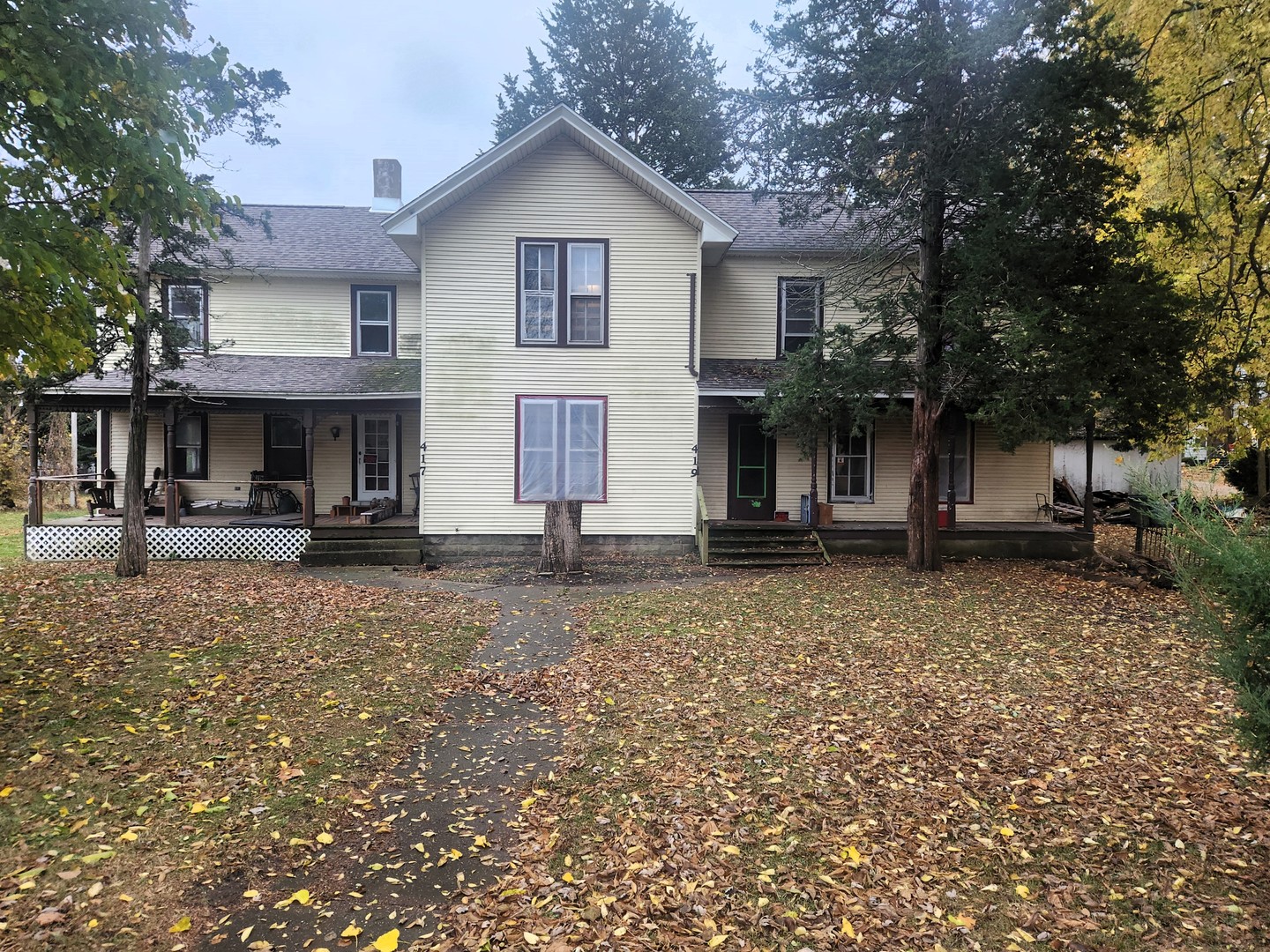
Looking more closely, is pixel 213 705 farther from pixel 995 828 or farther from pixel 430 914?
pixel 995 828

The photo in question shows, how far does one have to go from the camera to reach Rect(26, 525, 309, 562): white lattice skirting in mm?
15172

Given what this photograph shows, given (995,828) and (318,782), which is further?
(318,782)

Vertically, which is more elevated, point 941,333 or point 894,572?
point 941,333

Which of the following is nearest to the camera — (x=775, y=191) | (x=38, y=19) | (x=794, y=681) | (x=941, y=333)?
(x=38, y=19)

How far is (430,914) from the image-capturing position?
3.72m

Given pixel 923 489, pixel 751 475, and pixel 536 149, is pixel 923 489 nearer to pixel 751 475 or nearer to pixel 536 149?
pixel 751 475

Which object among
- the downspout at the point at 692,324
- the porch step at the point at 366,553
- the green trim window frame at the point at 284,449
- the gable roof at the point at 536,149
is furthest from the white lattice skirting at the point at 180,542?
the downspout at the point at 692,324

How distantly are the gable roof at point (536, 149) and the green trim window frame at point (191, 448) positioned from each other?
7.53m

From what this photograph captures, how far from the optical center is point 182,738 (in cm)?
570

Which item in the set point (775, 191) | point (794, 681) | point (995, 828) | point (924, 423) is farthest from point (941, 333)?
point (995, 828)

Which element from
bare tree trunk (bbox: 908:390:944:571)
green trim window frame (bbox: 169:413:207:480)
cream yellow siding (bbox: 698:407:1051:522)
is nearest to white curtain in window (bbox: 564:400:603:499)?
cream yellow siding (bbox: 698:407:1051:522)

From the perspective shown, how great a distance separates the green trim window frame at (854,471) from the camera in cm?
1742

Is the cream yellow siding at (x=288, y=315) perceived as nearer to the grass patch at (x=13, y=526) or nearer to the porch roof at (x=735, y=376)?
the grass patch at (x=13, y=526)

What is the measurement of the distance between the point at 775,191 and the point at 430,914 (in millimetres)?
13075
